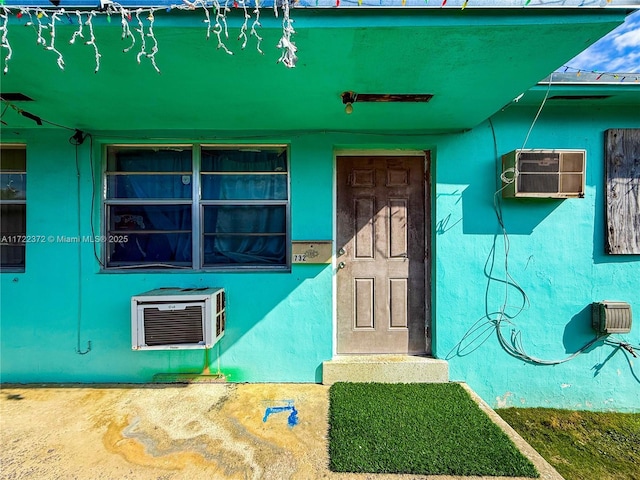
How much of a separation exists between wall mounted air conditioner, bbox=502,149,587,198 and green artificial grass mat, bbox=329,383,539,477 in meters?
1.98

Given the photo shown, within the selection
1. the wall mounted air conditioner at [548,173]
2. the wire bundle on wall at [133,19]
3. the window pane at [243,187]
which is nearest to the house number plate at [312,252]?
the window pane at [243,187]

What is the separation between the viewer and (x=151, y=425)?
233 centimetres

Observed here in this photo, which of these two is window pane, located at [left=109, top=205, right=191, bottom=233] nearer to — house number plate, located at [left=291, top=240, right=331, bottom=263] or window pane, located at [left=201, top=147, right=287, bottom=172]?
window pane, located at [left=201, top=147, right=287, bottom=172]

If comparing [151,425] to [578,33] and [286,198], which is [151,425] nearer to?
[286,198]

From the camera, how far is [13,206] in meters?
3.06

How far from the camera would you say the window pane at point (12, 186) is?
305cm

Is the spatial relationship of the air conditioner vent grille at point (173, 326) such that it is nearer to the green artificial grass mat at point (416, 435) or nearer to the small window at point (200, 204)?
the small window at point (200, 204)

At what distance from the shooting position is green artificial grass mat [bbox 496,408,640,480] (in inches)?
90.9

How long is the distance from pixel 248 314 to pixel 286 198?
1.22 metres

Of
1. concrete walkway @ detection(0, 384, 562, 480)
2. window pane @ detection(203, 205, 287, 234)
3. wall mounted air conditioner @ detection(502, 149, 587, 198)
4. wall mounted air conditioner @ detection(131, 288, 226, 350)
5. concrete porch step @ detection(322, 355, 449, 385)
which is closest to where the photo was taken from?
concrete walkway @ detection(0, 384, 562, 480)

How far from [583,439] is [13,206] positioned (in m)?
5.77

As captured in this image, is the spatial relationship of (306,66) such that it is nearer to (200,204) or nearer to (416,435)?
(200,204)

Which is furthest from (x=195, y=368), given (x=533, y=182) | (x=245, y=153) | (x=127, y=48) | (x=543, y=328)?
(x=533, y=182)

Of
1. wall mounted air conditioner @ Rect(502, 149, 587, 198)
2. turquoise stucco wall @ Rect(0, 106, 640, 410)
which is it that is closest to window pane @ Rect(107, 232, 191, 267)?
turquoise stucco wall @ Rect(0, 106, 640, 410)
